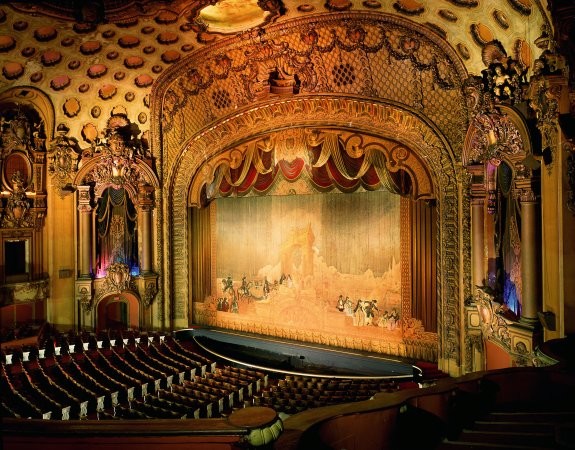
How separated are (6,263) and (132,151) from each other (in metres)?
4.36

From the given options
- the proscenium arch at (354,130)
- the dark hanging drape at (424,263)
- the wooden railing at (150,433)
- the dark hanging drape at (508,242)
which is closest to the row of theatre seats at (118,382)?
the proscenium arch at (354,130)

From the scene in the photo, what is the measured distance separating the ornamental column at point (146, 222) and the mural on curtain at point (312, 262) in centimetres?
209

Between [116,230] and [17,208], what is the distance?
2625 millimetres

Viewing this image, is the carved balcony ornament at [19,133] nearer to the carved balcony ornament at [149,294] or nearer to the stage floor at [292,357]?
the carved balcony ornament at [149,294]

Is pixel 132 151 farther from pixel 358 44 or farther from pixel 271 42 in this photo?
pixel 358 44

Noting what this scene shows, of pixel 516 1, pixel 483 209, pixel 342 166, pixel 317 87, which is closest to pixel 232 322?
pixel 342 166

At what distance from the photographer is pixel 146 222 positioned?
1453 centimetres

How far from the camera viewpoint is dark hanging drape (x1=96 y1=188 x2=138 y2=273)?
47.8ft

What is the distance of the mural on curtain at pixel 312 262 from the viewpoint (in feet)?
42.6

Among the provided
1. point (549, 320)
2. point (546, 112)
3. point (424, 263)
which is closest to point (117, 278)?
point (424, 263)

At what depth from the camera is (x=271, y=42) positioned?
11672mm

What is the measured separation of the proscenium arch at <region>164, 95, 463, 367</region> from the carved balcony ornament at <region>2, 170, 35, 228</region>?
362 centimetres

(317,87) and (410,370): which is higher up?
(317,87)

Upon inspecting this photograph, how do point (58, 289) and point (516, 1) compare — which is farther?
point (58, 289)
